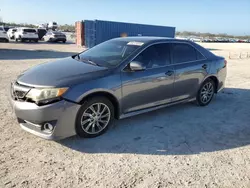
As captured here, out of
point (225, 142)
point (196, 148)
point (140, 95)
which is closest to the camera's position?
point (196, 148)

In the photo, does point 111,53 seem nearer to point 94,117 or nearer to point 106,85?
point 106,85

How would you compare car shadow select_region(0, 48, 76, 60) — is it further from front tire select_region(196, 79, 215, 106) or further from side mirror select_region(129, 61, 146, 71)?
side mirror select_region(129, 61, 146, 71)

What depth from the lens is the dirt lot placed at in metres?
2.97

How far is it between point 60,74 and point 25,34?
87.6 feet

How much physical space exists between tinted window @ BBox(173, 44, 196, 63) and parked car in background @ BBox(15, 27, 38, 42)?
85.9 feet

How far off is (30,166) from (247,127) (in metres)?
3.93

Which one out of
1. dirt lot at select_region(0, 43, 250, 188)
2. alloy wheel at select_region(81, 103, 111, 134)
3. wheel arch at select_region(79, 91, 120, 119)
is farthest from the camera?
alloy wheel at select_region(81, 103, 111, 134)

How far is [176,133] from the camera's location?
4.29 m

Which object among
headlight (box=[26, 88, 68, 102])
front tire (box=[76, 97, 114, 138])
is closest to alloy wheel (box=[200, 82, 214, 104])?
front tire (box=[76, 97, 114, 138])

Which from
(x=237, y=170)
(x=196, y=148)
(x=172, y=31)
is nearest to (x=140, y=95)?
(x=196, y=148)

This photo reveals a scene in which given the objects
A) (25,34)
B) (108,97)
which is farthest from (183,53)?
(25,34)

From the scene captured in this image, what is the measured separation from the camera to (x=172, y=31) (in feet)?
92.5

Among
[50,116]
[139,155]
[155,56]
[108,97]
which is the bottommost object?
[139,155]

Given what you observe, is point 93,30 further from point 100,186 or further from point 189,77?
point 100,186
